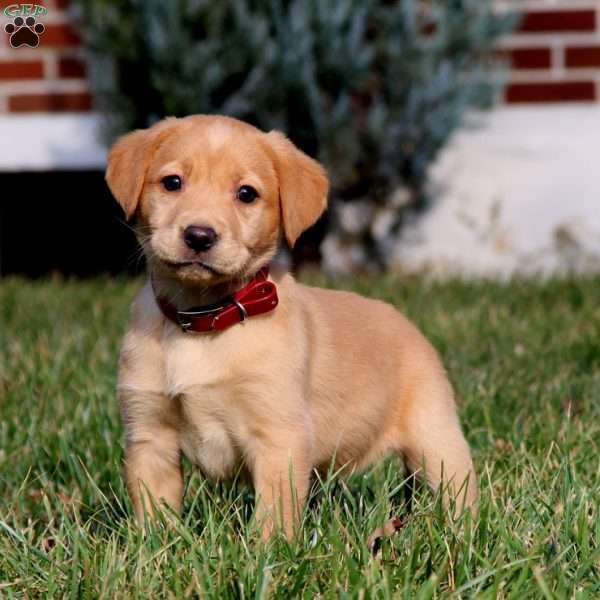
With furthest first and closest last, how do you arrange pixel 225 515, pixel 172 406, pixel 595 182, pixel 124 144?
pixel 595 182, pixel 124 144, pixel 172 406, pixel 225 515

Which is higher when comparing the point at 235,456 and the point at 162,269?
the point at 162,269

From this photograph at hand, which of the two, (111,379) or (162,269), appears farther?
(111,379)

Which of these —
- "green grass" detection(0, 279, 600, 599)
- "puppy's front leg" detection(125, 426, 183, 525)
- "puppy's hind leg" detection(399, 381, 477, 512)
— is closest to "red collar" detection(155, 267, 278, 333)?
"puppy's front leg" detection(125, 426, 183, 525)

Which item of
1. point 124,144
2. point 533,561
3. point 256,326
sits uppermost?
point 124,144

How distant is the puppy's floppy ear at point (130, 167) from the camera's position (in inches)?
112

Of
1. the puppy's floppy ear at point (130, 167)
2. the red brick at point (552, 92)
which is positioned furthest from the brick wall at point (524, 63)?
the puppy's floppy ear at point (130, 167)

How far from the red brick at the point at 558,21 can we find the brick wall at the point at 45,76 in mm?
2619

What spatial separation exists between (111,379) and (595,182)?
3615 mm

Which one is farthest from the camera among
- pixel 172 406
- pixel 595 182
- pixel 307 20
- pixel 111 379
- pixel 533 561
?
pixel 595 182

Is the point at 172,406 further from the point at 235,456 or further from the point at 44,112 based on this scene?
the point at 44,112

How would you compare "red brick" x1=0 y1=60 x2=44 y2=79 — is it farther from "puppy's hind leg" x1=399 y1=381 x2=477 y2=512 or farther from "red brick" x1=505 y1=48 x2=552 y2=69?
"puppy's hind leg" x1=399 y1=381 x2=477 y2=512

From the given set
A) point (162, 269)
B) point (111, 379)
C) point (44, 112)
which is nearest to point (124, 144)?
point (162, 269)

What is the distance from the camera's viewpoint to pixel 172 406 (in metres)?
2.76

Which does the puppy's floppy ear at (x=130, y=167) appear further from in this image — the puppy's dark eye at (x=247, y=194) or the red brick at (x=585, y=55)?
the red brick at (x=585, y=55)
